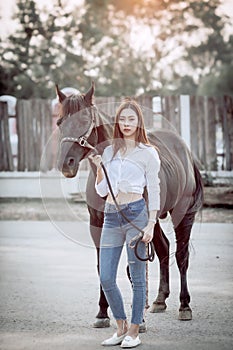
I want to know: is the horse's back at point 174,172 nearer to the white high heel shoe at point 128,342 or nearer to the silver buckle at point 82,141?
the silver buckle at point 82,141

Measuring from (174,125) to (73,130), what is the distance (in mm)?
2014

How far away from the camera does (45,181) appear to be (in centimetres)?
325

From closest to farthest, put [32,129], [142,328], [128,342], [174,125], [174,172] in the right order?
[128,342], [142,328], [174,172], [174,125], [32,129]

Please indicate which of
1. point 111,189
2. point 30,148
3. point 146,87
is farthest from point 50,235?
point 111,189

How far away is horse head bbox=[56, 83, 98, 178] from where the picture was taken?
2.69 m

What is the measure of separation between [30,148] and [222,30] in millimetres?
2345

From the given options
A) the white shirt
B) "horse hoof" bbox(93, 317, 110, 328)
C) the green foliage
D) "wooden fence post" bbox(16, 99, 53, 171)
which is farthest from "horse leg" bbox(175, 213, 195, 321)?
"wooden fence post" bbox(16, 99, 53, 171)

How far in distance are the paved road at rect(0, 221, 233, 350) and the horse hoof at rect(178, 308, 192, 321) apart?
0.10 ft

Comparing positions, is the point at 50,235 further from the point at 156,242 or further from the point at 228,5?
the point at 228,5

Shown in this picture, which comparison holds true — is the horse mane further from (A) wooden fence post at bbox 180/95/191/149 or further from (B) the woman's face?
(A) wooden fence post at bbox 180/95/191/149

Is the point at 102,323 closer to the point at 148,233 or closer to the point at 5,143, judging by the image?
the point at 148,233

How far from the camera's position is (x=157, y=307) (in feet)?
10.5

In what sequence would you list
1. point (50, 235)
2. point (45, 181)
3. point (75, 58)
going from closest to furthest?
1. point (45, 181)
2. point (75, 58)
3. point (50, 235)

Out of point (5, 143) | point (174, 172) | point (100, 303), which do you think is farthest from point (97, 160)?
point (5, 143)
